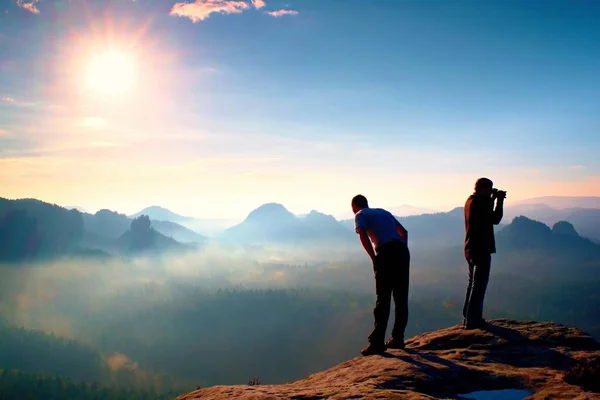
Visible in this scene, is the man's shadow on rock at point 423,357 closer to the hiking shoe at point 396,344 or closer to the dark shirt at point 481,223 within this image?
the hiking shoe at point 396,344

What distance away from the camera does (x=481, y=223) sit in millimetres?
10883

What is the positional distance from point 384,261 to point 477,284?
355cm

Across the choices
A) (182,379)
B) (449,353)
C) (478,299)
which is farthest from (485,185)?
(182,379)

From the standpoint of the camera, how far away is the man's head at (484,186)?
36.0 feet

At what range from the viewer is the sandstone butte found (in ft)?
21.1

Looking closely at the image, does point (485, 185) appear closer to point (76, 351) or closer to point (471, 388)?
point (471, 388)

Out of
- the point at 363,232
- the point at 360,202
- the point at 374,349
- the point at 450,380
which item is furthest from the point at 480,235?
the point at 450,380

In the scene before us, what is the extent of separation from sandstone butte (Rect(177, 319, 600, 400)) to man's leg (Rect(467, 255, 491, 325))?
0.58 m

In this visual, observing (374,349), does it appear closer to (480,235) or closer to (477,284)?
(477,284)

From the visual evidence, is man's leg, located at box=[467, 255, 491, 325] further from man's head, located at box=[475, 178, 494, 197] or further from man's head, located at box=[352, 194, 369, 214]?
man's head, located at box=[352, 194, 369, 214]

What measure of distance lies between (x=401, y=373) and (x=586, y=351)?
16.5 feet

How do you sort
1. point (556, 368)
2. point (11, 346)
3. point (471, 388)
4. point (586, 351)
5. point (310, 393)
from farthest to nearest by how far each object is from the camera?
1. point (11, 346)
2. point (586, 351)
3. point (556, 368)
4. point (471, 388)
5. point (310, 393)

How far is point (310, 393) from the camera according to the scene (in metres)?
6.43

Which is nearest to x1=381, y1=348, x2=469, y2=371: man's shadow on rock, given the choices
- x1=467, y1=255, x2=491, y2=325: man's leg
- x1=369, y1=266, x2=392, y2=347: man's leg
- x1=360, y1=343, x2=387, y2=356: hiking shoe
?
x1=360, y1=343, x2=387, y2=356: hiking shoe
